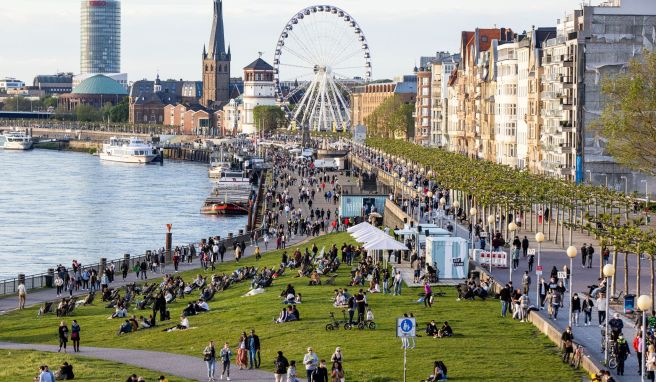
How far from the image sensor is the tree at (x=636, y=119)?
65.9m

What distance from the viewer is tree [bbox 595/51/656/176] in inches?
2596

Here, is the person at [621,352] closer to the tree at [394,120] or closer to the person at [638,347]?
the person at [638,347]

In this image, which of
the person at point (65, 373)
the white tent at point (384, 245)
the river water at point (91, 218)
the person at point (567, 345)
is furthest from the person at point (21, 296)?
the person at point (567, 345)

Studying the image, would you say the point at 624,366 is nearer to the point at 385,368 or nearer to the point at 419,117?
the point at 385,368

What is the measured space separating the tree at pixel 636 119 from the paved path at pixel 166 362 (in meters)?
31.8

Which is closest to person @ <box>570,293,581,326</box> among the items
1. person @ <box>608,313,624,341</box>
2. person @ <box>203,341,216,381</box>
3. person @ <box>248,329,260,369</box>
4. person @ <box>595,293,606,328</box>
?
person @ <box>595,293,606,328</box>

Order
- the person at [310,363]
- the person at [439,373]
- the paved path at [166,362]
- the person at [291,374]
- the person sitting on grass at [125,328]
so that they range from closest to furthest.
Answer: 1. the person at [291,374]
2. the person at [439,373]
3. the person at [310,363]
4. the paved path at [166,362]
5. the person sitting on grass at [125,328]

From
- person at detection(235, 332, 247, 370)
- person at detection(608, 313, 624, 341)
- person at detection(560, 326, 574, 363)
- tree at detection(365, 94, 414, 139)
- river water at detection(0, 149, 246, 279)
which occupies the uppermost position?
tree at detection(365, 94, 414, 139)

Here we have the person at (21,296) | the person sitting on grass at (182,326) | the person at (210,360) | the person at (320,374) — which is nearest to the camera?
the person at (320,374)

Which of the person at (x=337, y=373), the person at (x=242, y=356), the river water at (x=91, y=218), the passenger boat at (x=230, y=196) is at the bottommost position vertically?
the river water at (x=91, y=218)

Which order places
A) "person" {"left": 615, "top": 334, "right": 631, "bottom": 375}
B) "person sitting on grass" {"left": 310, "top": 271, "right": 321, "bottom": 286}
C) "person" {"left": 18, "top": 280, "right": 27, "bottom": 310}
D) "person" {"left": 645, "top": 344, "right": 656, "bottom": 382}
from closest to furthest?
"person" {"left": 645, "top": 344, "right": 656, "bottom": 382} < "person" {"left": 615, "top": 334, "right": 631, "bottom": 375} < "person sitting on grass" {"left": 310, "top": 271, "right": 321, "bottom": 286} < "person" {"left": 18, "top": 280, "right": 27, "bottom": 310}

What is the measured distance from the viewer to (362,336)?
129ft

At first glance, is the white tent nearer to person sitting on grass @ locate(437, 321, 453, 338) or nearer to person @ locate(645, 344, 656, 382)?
person sitting on grass @ locate(437, 321, 453, 338)

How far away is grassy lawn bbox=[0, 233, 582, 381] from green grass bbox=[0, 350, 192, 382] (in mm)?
2763
